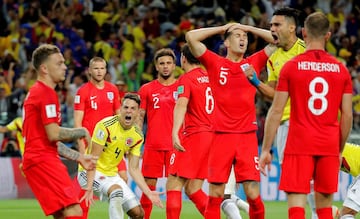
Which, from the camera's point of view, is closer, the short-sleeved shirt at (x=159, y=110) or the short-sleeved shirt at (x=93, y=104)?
the short-sleeved shirt at (x=159, y=110)

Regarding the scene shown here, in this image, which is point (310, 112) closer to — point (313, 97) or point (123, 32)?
point (313, 97)

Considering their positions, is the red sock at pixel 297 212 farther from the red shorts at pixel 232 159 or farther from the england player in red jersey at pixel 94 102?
the england player in red jersey at pixel 94 102

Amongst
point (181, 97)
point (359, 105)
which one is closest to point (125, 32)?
point (359, 105)

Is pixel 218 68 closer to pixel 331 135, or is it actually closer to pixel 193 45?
pixel 193 45

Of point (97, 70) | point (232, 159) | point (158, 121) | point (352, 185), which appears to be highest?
point (97, 70)

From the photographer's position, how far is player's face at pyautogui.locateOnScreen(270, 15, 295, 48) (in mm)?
11000

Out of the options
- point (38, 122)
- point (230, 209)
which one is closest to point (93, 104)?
point (230, 209)

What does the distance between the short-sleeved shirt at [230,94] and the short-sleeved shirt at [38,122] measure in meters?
2.40

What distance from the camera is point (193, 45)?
36.2ft

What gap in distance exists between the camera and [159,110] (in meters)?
13.4

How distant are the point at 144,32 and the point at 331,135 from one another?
15.6 m

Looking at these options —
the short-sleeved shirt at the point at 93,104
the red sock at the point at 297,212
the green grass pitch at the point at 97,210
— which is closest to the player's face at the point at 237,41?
the red sock at the point at 297,212

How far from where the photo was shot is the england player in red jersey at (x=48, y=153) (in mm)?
9062

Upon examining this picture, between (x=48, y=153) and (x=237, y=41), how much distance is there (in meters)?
2.85
